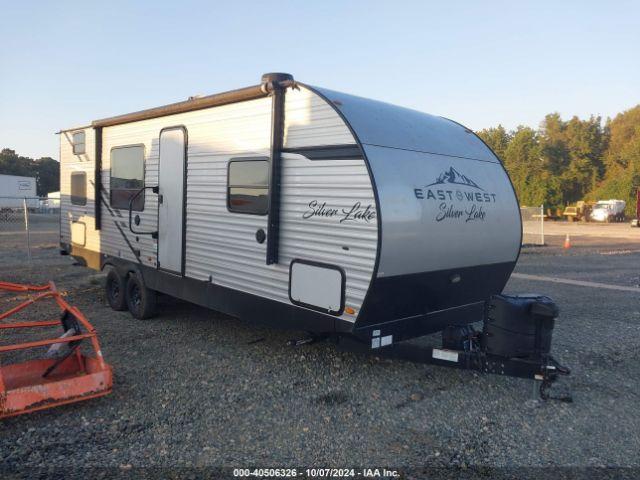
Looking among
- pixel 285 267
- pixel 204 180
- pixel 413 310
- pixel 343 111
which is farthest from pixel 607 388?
pixel 204 180

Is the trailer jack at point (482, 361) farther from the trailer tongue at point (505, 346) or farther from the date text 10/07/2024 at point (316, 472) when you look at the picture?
the date text 10/07/2024 at point (316, 472)

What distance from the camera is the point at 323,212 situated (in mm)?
4895

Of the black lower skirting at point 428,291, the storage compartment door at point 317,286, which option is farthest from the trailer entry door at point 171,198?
the black lower skirting at point 428,291

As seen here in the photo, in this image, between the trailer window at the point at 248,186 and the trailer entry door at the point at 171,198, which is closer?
the trailer window at the point at 248,186

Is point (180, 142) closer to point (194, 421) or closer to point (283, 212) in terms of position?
point (283, 212)

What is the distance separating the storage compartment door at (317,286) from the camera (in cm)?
473

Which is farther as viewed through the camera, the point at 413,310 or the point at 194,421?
the point at 413,310

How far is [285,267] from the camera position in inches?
207

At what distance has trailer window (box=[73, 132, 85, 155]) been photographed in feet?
29.2

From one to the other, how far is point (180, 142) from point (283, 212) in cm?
221

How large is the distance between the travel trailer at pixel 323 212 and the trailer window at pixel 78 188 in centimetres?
211

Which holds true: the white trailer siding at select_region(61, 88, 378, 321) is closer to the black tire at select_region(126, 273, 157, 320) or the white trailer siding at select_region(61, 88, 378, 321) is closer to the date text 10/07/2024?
the black tire at select_region(126, 273, 157, 320)

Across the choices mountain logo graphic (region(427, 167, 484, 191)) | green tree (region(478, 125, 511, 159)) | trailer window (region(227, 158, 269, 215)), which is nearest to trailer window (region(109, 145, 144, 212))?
trailer window (region(227, 158, 269, 215))

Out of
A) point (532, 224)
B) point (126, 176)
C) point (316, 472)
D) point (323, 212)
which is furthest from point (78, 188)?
point (532, 224)
